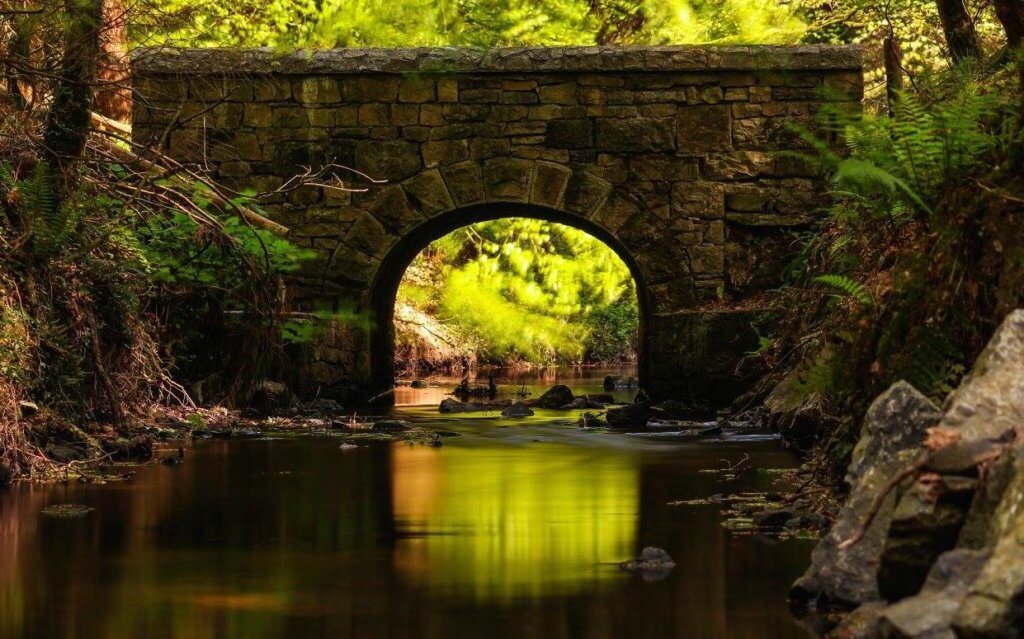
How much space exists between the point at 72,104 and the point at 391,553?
508 cm

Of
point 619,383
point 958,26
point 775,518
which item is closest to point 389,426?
point 958,26

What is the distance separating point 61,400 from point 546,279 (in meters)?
14.8

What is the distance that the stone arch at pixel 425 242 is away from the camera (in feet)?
46.2

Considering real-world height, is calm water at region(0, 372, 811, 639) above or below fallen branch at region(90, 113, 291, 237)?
below

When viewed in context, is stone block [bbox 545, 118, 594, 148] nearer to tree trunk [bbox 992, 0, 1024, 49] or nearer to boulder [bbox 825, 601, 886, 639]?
tree trunk [bbox 992, 0, 1024, 49]

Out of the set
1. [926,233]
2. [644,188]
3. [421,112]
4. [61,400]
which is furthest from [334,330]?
[926,233]

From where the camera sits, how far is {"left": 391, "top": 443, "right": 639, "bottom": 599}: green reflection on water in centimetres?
535

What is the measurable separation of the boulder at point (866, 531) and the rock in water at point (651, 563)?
65 cm

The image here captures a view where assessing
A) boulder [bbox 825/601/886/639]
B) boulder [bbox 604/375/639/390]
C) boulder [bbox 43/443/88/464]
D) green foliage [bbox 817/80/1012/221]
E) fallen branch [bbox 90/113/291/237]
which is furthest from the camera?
boulder [bbox 604/375/639/390]

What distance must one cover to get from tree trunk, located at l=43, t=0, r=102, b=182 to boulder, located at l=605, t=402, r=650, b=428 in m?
4.34

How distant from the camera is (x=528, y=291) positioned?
22828 millimetres

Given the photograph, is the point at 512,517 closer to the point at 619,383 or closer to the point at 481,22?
the point at 619,383

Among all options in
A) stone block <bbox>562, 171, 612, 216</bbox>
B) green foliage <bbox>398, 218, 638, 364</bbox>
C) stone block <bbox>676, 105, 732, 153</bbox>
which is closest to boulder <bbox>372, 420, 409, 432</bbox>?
stone block <bbox>562, 171, 612, 216</bbox>

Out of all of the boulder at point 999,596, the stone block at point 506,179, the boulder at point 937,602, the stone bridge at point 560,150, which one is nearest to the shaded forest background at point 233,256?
the stone bridge at point 560,150
